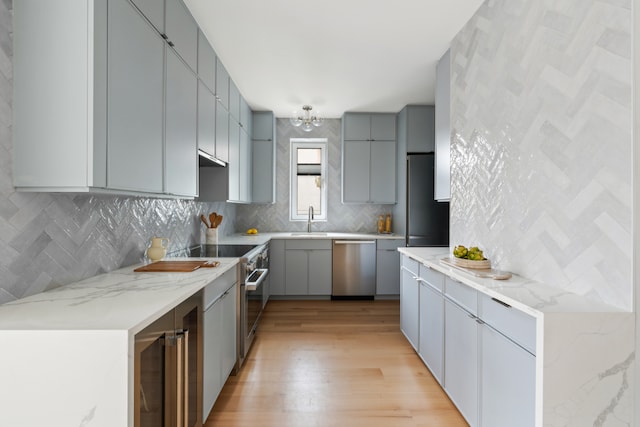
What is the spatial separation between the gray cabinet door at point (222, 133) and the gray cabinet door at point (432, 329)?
7.07 feet

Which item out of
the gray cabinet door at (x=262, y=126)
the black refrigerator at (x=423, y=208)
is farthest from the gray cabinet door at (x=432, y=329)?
the gray cabinet door at (x=262, y=126)

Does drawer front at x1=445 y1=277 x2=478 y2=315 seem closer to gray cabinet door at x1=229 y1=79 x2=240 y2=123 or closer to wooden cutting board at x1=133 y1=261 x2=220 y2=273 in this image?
wooden cutting board at x1=133 y1=261 x2=220 y2=273

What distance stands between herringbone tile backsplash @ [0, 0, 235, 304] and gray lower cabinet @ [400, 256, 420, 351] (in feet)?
7.04

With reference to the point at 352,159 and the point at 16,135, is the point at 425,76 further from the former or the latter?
the point at 16,135

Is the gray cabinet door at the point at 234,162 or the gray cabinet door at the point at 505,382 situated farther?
the gray cabinet door at the point at 234,162

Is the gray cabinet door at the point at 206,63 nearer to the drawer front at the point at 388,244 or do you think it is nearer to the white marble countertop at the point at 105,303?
the white marble countertop at the point at 105,303

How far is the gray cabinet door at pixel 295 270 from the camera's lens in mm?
4723

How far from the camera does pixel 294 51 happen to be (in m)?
3.05

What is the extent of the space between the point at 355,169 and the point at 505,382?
375 centimetres

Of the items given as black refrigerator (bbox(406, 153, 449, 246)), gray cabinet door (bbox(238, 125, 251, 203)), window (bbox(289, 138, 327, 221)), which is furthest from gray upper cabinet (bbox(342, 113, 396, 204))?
gray cabinet door (bbox(238, 125, 251, 203))

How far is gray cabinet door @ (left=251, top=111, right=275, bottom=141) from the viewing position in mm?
4988

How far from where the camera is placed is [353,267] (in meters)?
4.75

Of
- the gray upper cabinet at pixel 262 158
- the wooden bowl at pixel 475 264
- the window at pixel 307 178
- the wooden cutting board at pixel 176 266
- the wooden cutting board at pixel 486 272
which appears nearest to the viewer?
the wooden cutting board at pixel 486 272

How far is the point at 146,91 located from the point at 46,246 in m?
0.87
